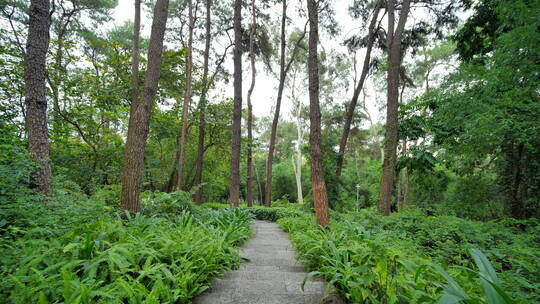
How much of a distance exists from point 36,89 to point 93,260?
368 cm

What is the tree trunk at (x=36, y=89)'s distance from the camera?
3.77 metres

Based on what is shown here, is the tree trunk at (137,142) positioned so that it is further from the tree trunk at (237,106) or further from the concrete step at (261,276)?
the tree trunk at (237,106)

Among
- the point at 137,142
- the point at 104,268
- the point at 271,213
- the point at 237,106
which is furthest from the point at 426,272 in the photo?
the point at 271,213

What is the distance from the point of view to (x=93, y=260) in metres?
1.95

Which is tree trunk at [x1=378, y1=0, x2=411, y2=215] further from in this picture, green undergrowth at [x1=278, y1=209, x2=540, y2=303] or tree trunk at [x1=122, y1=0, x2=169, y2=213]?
tree trunk at [x1=122, y1=0, x2=169, y2=213]

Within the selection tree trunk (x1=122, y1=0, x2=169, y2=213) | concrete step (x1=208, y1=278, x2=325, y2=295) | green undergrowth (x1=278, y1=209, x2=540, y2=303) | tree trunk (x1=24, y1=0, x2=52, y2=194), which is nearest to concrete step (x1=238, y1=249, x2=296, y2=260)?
green undergrowth (x1=278, y1=209, x2=540, y2=303)

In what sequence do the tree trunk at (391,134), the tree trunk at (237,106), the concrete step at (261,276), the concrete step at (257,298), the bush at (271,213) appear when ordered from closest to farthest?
the concrete step at (257,298) → the concrete step at (261,276) → the tree trunk at (391,134) → the tree trunk at (237,106) → the bush at (271,213)

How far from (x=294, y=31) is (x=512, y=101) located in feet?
42.7

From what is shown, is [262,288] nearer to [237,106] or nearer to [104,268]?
[104,268]

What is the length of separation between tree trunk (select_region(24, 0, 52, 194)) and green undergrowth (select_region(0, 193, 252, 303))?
0.98 m

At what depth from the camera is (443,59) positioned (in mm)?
15750

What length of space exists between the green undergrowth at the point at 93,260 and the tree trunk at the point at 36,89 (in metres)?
0.98

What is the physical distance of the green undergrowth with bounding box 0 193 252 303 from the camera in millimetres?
1594

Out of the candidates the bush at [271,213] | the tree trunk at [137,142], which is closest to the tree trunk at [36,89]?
the tree trunk at [137,142]
